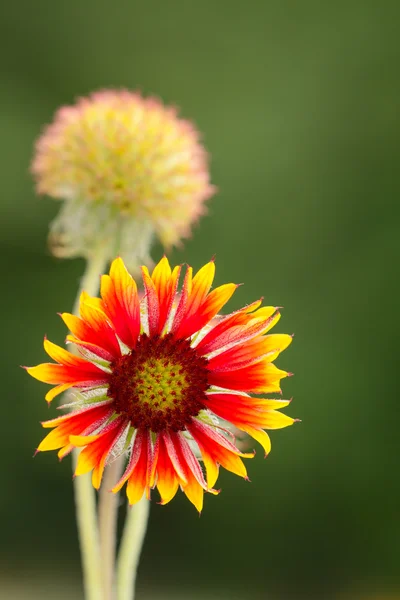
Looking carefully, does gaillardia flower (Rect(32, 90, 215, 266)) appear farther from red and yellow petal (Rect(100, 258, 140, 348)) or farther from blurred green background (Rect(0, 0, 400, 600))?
blurred green background (Rect(0, 0, 400, 600))

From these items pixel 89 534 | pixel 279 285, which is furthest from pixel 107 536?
pixel 279 285

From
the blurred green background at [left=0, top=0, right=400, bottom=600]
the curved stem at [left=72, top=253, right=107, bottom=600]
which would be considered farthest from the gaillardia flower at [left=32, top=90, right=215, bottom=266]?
the blurred green background at [left=0, top=0, right=400, bottom=600]

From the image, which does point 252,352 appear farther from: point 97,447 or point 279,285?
point 279,285

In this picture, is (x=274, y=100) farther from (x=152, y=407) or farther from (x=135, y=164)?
(x=152, y=407)

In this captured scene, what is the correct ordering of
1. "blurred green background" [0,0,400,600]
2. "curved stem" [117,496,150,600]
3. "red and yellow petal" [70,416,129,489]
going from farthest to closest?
1. "blurred green background" [0,0,400,600]
2. "curved stem" [117,496,150,600]
3. "red and yellow petal" [70,416,129,489]

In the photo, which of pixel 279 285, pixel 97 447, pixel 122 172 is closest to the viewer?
pixel 97 447

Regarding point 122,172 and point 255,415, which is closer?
point 255,415
